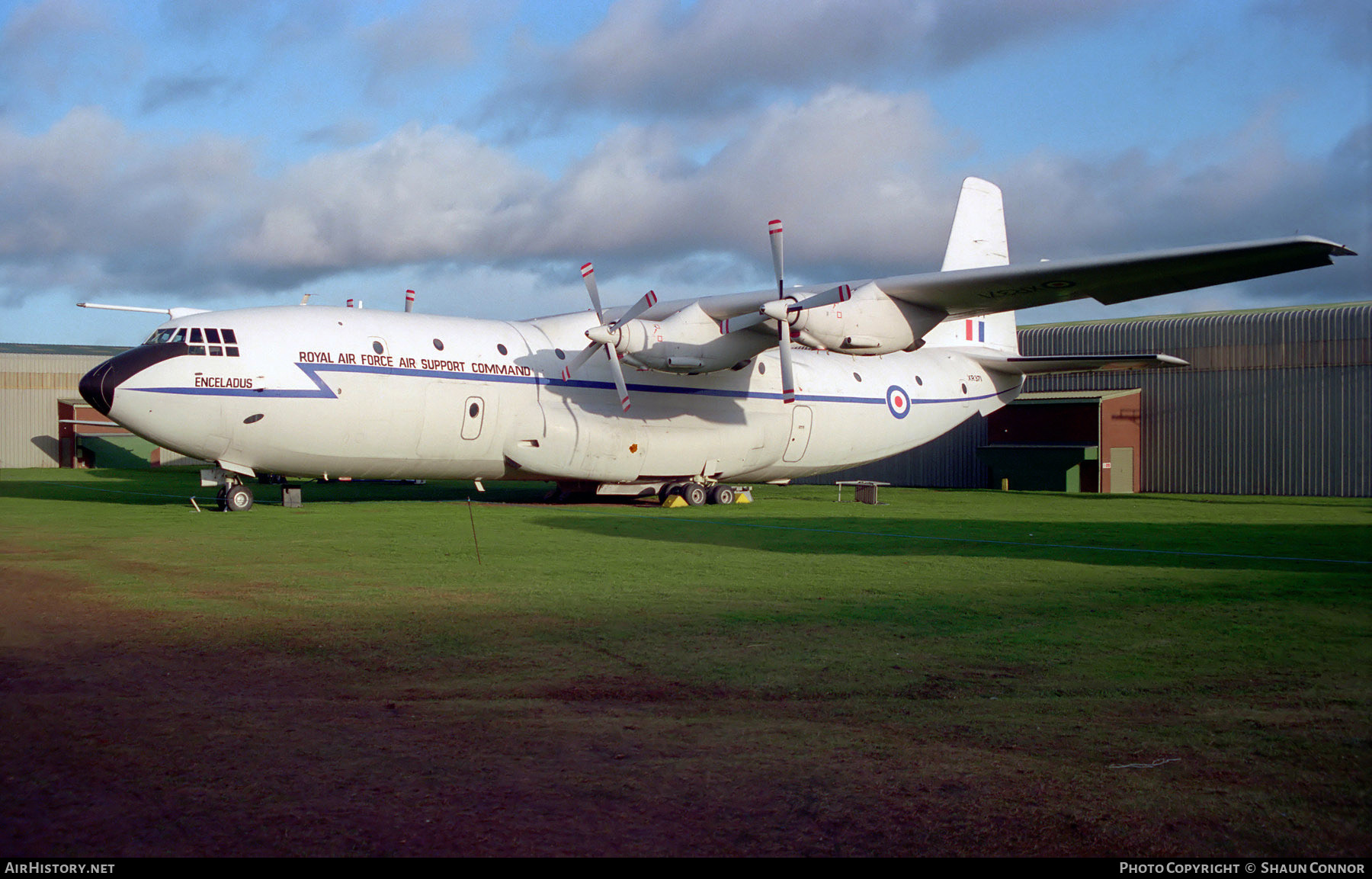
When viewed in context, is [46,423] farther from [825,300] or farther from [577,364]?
[825,300]

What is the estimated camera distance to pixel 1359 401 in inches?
1247

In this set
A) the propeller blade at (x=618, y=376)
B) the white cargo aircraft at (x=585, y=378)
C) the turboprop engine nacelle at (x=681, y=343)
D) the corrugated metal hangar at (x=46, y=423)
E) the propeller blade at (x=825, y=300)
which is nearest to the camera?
the white cargo aircraft at (x=585, y=378)

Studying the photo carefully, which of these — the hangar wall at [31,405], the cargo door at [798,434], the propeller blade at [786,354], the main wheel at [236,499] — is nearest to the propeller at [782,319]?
the propeller blade at [786,354]

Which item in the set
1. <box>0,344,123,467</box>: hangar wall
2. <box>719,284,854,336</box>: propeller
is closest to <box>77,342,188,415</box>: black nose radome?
<box>719,284,854,336</box>: propeller

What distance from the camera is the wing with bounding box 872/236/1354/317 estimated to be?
53.5 feet

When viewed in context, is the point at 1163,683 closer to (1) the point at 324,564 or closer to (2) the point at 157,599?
(2) the point at 157,599

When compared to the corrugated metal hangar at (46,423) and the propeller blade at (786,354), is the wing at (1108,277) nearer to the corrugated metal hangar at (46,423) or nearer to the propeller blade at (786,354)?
the propeller blade at (786,354)

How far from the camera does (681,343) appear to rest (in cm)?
2191

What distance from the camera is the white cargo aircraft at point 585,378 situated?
18.4m

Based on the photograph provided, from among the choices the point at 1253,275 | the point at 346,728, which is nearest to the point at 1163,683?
the point at 346,728

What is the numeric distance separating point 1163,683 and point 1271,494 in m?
31.3

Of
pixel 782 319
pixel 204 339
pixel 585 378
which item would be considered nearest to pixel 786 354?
pixel 782 319

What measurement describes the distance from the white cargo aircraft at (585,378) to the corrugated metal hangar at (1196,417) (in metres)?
9.88
